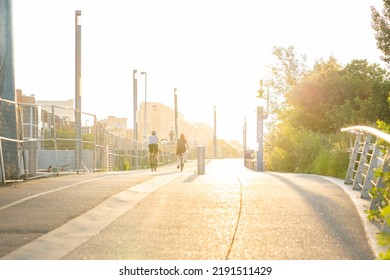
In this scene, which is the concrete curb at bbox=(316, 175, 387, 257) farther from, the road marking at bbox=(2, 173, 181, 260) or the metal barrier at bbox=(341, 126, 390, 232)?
the road marking at bbox=(2, 173, 181, 260)

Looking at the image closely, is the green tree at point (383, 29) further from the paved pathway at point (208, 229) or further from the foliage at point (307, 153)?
the paved pathway at point (208, 229)

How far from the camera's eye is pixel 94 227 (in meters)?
7.73

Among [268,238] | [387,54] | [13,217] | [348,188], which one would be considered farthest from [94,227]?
[387,54]

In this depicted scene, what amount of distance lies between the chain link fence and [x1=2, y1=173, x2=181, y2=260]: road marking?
13.0 ft

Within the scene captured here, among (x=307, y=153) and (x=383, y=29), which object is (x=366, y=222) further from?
(x=383, y=29)

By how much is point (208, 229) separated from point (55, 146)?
38.7 feet

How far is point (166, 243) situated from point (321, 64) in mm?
42222

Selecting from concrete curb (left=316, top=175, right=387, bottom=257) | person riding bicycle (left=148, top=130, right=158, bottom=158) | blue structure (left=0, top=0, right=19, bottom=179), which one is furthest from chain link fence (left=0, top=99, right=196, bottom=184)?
concrete curb (left=316, top=175, right=387, bottom=257)

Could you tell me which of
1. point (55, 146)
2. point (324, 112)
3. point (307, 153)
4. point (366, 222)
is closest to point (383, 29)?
point (324, 112)

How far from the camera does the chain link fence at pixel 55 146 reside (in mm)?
14070

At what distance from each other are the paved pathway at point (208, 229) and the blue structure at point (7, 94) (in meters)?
3.91

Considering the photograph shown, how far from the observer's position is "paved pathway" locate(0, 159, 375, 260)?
6.42 metres

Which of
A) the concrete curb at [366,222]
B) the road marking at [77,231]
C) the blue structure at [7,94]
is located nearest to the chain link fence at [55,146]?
the blue structure at [7,94]
